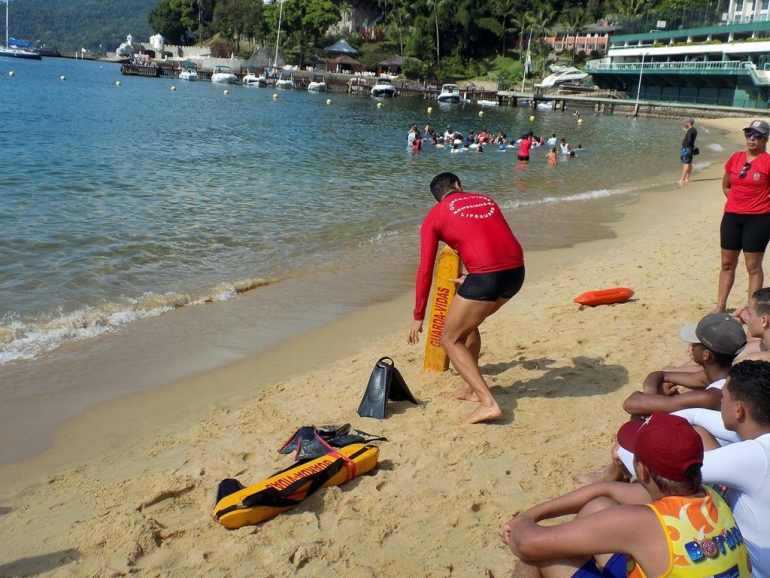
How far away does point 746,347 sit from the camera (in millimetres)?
4242

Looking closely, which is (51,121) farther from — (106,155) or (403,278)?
(403,278)

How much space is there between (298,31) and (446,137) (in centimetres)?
7989

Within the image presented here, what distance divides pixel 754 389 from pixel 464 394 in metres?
2.82

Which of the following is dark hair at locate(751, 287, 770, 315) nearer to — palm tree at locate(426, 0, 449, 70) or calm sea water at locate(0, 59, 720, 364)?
calm sea water at locate(0, 59, 720, 364)

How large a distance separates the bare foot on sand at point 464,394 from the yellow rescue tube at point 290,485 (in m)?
1.23

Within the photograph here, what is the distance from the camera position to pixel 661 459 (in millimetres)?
2535

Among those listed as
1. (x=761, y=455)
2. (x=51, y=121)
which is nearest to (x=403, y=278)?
(x=761, y=455)

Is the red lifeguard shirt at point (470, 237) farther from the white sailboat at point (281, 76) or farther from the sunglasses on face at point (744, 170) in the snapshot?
the white sailboat at point (281, 76)

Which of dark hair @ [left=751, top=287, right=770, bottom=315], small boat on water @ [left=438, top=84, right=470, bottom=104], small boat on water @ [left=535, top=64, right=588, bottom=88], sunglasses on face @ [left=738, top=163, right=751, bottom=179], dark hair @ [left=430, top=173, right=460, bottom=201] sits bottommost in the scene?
dark hair @ [left=751, top=287, right=770, bottom=315]

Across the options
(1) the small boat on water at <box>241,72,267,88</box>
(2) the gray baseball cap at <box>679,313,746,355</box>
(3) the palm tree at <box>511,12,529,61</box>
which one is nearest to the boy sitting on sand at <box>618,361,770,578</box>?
(2) the gray baseball cap at <box>679,313,746,355</box>

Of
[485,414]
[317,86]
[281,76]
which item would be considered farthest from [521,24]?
[485,414]

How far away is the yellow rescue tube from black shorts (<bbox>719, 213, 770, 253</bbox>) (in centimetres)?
454

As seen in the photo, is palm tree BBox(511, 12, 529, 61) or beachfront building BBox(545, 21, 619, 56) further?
beachfront building BBox(545, 21, 619, 56)

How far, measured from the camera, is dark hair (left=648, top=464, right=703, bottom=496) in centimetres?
252
